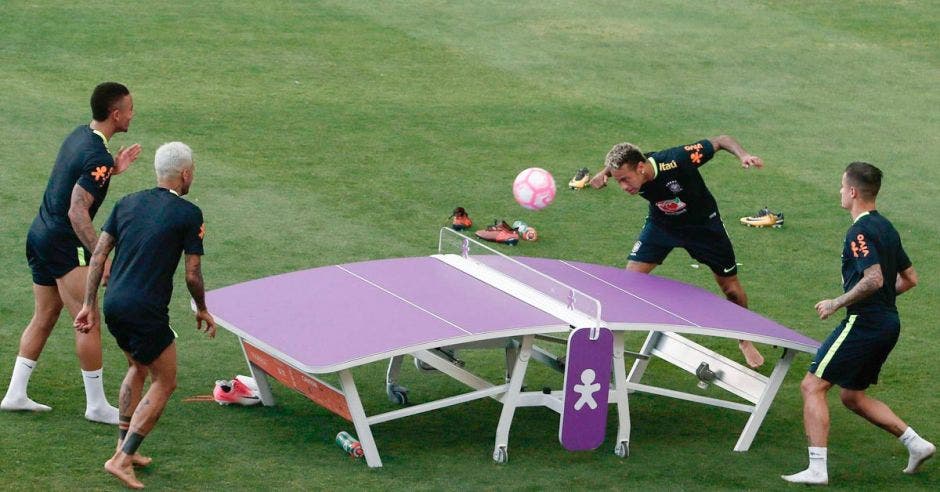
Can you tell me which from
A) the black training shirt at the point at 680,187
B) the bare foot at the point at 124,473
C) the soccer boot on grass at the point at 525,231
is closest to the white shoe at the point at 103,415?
the bare foot at the point at 124,473

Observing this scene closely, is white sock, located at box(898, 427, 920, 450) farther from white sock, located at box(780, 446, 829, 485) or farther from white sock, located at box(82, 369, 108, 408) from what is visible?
white sock, located at box(82, 369, 108, 408)

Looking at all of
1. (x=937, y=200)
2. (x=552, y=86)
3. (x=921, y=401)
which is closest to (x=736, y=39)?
(x=552, y=86)

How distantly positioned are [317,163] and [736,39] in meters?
7.83

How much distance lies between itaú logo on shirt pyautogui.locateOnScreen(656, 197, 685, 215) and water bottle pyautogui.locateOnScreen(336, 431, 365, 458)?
302 centimetres

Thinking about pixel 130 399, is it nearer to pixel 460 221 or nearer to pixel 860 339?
pixel 860 339

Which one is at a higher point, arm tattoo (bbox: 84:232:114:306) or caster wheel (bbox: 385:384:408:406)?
arm tattoo (bbox: 84:232:114:306)

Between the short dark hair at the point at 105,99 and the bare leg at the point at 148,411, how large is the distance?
5.24 feet

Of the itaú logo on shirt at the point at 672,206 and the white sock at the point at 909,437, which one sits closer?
the white sock at the point at 909,437

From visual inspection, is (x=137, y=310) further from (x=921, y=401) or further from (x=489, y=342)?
(x=921, y=401)

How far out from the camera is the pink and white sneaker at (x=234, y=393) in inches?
343

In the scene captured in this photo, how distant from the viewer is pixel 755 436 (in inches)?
344

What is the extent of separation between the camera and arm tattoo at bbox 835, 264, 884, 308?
773cm

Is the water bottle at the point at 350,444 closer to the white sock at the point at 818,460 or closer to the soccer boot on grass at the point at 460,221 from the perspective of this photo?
the white sock at the point at 818,460

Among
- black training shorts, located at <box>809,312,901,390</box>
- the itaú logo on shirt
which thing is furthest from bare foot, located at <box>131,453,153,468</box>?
the itaú logo on shirt
